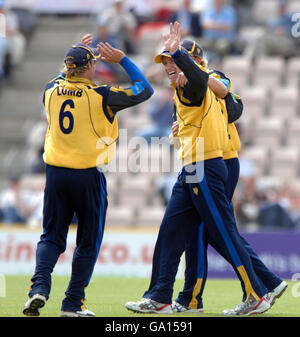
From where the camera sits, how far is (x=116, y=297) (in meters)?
9.63

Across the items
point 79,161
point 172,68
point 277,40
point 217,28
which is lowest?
point 79,161

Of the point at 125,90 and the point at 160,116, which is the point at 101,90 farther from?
the point at 160,116

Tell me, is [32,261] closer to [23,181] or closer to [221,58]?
[23,181]

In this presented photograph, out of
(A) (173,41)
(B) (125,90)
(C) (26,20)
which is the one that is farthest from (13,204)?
(A) (173,41)

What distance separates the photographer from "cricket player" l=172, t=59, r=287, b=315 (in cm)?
813

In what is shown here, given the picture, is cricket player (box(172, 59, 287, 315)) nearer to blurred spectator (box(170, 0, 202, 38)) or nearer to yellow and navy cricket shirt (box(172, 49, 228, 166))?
yellow and navy cricket shirt (box(172, 49, 228, 166))

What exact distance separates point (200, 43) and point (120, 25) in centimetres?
200

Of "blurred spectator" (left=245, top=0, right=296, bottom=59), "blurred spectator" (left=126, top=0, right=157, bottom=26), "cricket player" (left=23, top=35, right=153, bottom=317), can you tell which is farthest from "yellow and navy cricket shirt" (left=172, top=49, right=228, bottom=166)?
"blurred spectator" (left=126, top=0, right=157, bottom=26)

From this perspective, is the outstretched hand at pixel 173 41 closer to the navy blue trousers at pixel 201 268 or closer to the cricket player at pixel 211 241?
the cricket player at pixel 211 241

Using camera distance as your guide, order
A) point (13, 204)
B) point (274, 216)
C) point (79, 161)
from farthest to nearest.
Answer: point (13, 204) → point (274, 216) → point (79, 161)

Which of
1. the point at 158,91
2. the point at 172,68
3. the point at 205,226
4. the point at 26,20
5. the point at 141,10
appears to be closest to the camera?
the point at 172,68

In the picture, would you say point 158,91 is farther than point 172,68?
Yes

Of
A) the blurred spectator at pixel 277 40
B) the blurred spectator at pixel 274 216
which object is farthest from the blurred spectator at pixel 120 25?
the blurred spectator at pixel 274 216

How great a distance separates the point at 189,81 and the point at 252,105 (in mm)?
9383
